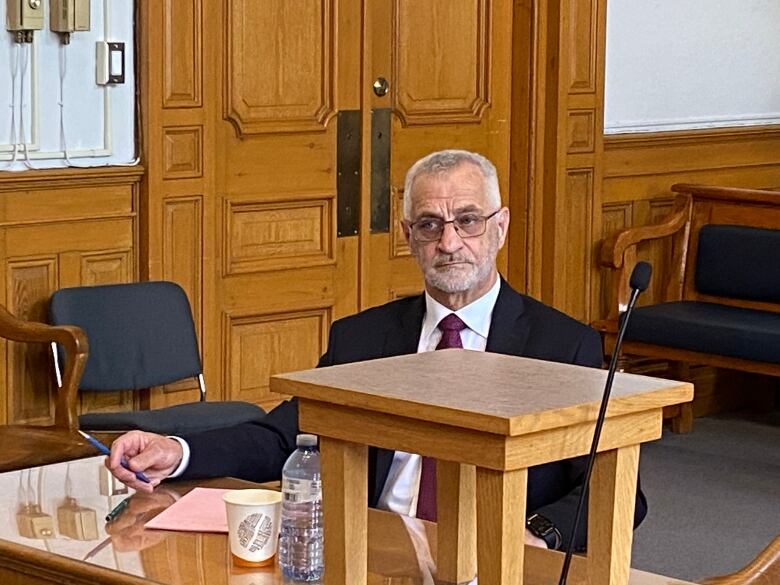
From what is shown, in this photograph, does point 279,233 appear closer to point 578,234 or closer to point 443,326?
point 578,234

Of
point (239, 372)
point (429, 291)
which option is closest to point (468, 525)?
point (429, 291)

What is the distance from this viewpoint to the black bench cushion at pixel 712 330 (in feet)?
20.6

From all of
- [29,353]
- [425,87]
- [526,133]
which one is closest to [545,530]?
[29,353]

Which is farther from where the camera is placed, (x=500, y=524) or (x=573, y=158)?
(x=573, y=158)

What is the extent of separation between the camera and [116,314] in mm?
5066

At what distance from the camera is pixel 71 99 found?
5.11 metres

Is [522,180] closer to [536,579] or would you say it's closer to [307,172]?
[307,172]

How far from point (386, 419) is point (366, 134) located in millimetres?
4149

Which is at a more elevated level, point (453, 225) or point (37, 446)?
point (453, 225)

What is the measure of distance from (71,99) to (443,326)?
94.5 inches

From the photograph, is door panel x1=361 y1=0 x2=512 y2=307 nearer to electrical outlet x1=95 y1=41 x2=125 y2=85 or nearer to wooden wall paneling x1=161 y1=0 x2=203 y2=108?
wooden wall paneling x1=161 y1=0 x2=203 y2=108

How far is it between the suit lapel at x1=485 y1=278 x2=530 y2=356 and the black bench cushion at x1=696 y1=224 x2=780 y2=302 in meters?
3.81

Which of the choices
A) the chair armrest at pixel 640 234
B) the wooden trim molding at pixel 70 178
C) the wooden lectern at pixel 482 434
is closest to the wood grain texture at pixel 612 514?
the wooden lectern at pixel 482 434

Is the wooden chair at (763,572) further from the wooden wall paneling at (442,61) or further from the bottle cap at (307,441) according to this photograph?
the wooden wall paneling at (442,61)
